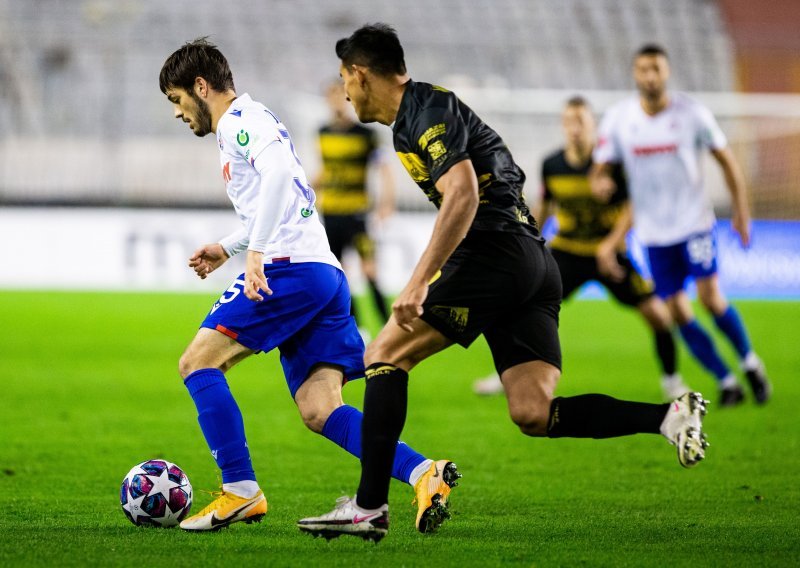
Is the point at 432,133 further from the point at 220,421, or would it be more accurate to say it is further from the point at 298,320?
the point at 220,421

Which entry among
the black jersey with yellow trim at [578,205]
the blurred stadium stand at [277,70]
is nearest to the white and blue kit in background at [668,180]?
the black jersey with yellow trim at [578,205]

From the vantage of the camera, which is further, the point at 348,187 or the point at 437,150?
the point at 348,187

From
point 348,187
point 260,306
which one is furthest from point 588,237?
point 260,306

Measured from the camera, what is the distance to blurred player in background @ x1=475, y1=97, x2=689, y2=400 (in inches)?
357

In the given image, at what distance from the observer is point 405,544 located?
448 cm

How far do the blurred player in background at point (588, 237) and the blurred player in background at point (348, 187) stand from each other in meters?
3.01

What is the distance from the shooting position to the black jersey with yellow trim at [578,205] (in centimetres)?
935

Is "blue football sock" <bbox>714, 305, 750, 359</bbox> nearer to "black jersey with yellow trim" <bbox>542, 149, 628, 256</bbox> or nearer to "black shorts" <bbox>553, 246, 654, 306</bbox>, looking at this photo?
"black shorts" <bbox>553, 246, 654, 306</bbox>

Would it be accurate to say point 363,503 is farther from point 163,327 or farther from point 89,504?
point 163,327

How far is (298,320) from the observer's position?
4.84 metres

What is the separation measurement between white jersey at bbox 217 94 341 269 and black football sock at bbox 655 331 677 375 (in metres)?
4.70

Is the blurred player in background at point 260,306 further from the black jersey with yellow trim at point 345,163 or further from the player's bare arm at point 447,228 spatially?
the black jersey with yellow trim at point 345,163

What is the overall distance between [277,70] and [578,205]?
14764 millimetres

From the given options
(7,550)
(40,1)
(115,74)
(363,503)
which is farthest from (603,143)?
(40,1)
